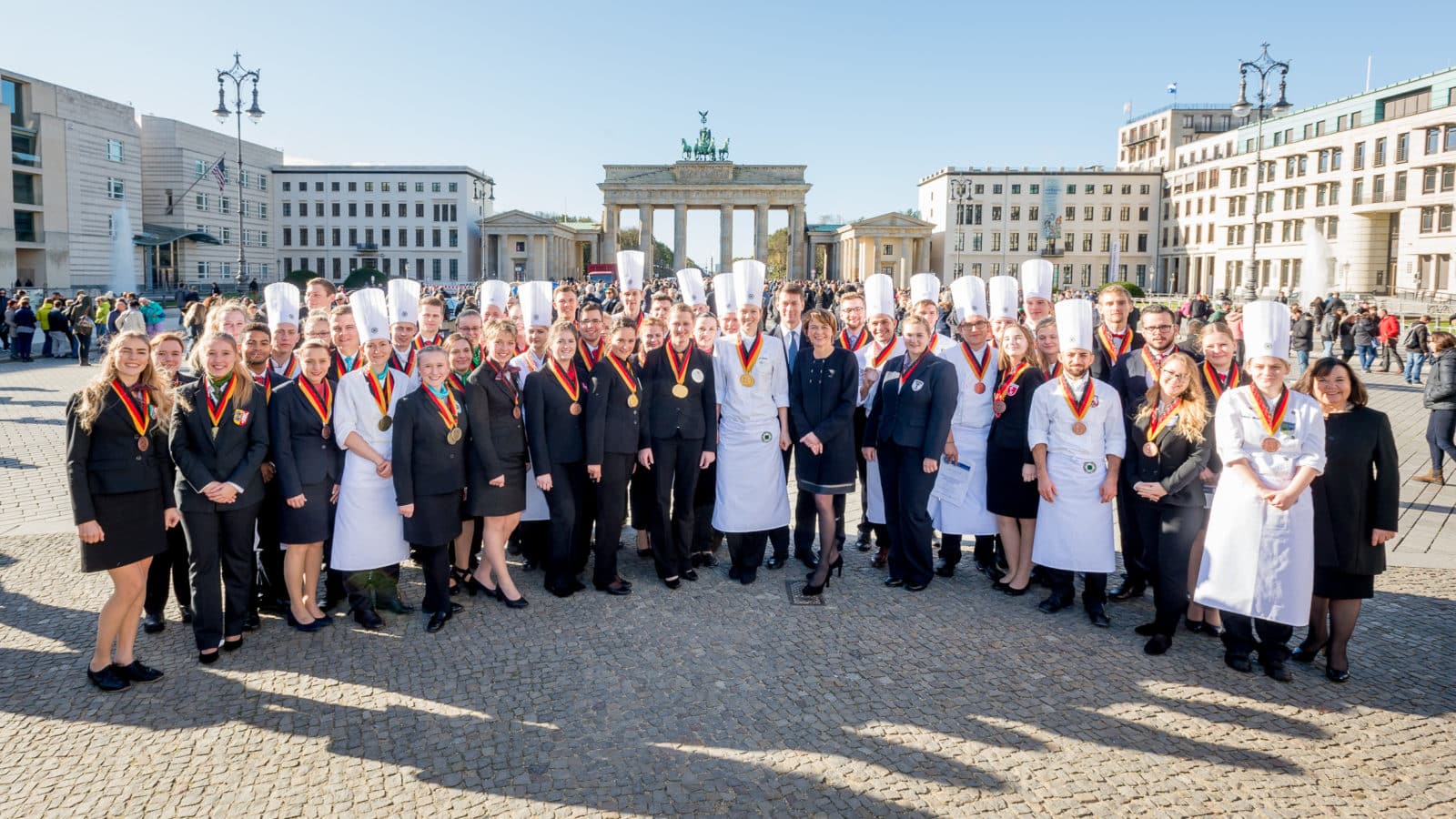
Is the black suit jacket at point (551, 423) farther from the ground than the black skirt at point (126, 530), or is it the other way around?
the black suit jacket at point (551, 423)

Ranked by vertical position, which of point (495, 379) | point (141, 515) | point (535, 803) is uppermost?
point (495, 379)

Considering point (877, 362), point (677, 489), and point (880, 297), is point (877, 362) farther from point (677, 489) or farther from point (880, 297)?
point (677, 489)

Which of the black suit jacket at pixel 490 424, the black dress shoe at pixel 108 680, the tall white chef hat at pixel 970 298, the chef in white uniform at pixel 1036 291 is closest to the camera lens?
the black dress shoe at pixel 108 680

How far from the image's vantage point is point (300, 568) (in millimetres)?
6449

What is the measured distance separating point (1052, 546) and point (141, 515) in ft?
19.4

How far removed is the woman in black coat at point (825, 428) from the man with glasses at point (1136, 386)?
A: 1989 mm

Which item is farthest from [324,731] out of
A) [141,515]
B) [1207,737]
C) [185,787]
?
[1207,737]

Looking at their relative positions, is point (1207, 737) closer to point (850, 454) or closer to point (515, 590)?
point (850, 454)

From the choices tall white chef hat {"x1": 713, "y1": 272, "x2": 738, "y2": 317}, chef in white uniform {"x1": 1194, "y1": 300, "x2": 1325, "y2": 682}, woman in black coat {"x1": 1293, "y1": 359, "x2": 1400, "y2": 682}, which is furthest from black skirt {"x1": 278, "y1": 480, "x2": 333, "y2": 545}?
woman in black coat {"x1": 1293, "y1": 359, "x2": 1400, "y2": 682}

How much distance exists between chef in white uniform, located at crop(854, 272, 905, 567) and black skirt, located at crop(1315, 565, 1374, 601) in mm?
3149

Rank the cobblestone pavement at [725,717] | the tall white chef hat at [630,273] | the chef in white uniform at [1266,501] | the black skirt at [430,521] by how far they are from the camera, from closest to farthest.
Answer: the cobblestone pavement at [725,717] < the chef in white uniform at [1266,501] < the black skirt at [430,521] < the tall white chef hat at [630,273]

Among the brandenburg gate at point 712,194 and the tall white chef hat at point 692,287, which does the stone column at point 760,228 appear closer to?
the brandenburg gate at point 712,194

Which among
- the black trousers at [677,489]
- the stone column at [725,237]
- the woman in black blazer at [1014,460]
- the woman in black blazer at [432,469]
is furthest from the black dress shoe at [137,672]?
the stone column at [725,237]

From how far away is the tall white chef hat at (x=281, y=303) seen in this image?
7.63 meters
